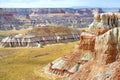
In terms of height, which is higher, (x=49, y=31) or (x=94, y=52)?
(x=94, y=52)

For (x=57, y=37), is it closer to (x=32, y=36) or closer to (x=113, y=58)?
Answer: (x=32, y=36)

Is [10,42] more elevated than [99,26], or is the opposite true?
[99,26]

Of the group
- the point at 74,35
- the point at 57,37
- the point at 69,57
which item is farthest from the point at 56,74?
the point at 74,35

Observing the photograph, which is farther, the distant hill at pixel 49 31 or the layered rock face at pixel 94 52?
the distant hill at pixel 49 31

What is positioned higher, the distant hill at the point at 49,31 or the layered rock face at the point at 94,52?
the layered rock face at the point at 94,52

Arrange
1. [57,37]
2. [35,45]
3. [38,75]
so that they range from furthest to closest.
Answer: [57,37]
[35,45]
[38,75]

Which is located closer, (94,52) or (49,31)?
(94,52)

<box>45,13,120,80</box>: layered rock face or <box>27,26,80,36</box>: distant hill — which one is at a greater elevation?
<box>45,13,120,80</box>: layered rock face

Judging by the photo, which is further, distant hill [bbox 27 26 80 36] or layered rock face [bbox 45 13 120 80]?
distant hill [bbox 27 26 80 36]
